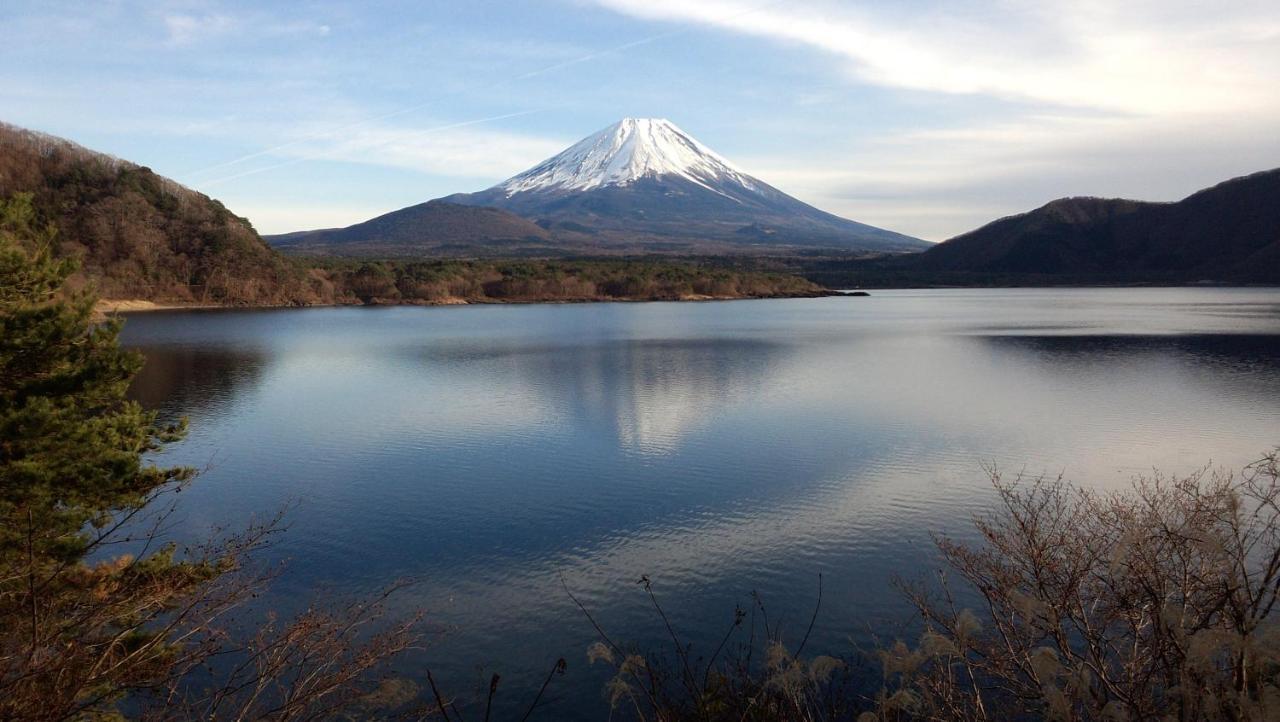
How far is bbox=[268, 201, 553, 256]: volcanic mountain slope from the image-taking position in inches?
5281

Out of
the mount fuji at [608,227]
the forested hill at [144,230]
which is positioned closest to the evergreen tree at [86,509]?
the forested hill at [144,230]

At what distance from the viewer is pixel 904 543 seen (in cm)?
1002

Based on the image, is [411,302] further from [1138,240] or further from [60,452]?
[1138,240]

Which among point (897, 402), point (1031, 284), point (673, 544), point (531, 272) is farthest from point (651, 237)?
point (673, 544)

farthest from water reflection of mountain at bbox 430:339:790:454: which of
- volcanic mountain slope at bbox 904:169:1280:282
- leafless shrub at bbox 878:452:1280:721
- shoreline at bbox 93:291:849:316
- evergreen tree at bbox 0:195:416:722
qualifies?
volcanic mountain slope at bbox 904:169:1280:282

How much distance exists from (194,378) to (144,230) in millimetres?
42083

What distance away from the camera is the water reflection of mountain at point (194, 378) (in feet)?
66.5

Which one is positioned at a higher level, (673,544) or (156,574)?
(156,574)

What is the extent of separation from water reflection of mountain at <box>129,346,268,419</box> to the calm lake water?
0.19 metres

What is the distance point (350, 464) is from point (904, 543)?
9.92 m

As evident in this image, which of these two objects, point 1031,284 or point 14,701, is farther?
point 1031,284

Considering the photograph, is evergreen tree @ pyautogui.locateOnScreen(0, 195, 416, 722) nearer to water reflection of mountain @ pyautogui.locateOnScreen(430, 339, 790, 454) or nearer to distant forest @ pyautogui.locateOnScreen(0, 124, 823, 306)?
water reflection of mountain @ pyautogui.locateOnScreen(430, 339, 790, 454)

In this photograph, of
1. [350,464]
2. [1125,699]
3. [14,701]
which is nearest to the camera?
[14,701]

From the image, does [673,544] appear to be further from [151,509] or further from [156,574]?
[151,509]
